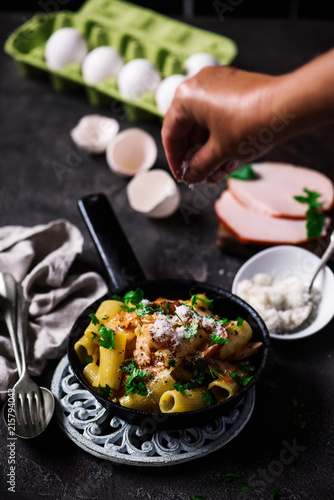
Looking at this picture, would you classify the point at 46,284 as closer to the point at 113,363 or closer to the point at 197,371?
the point at 113,363

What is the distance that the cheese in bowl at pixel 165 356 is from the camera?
1.18 m

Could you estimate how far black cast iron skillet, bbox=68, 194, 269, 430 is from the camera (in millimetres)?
1166

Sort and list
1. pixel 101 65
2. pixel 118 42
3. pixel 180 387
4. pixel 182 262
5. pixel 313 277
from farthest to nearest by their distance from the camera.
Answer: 1. pixel 118 42
2. pixel 101 65
3. pixel 182 262
4. pixel 313 277
5. pixel 180 387

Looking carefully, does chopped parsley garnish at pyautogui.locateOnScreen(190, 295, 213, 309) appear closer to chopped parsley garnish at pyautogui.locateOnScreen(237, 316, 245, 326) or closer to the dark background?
chopped parsley garnish at pyautogui.locateOnScreen(237, 316, 245, 326)

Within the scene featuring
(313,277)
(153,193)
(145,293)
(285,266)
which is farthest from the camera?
(153,193)

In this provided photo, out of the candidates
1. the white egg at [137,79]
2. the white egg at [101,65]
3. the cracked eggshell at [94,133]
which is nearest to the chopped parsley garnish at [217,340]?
the cracked eggshell at [94,133]

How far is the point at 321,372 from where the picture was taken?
4.79 ft

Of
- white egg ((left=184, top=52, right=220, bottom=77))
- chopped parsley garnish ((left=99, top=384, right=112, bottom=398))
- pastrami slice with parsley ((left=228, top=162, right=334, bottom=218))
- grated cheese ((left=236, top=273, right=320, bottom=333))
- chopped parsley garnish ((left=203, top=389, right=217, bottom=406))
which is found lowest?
chopped parsley garnish ((left=99, top=384, right=112, bottom=398))

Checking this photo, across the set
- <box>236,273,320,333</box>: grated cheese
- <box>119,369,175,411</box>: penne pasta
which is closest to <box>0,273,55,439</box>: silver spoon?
<box>119,369,175,411</box>: penne pasta

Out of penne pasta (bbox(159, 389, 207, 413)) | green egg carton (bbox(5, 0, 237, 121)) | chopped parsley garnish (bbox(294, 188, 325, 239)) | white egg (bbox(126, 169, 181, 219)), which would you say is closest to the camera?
penne pasta (bbox(159, 389, 207, 413))

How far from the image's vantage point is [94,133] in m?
2.04

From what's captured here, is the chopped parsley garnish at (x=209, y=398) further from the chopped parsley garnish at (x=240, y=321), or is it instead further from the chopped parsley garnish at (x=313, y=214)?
the chopped parsley garnish at (x=313, y=214)

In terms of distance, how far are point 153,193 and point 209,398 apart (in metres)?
0.87

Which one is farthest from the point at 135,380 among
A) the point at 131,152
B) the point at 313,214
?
the point at 131,152
